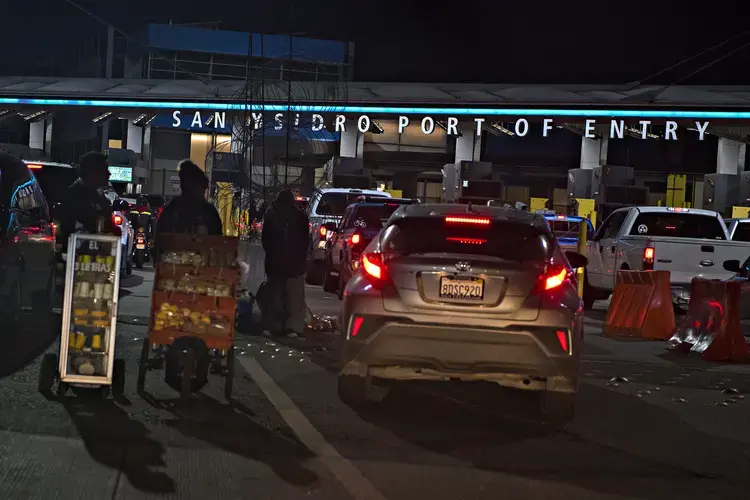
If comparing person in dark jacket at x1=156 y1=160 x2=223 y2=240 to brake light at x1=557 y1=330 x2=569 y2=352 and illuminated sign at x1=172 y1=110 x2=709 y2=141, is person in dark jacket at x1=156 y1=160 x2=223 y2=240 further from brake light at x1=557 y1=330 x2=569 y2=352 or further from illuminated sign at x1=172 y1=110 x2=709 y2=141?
illuminated sign at x1=172 y1=110 x2=709 y2=141

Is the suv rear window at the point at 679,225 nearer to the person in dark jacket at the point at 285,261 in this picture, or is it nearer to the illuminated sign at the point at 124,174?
the person in dark jacket at the point at 285,261

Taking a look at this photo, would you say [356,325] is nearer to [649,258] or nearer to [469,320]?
[469,320]

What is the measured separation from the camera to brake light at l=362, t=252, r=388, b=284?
8.59 m

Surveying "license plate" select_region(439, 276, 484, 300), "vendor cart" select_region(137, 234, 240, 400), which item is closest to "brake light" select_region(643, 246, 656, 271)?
"license plate" select_region(439, 276, 484, 300)

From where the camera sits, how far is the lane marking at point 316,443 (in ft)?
20.8

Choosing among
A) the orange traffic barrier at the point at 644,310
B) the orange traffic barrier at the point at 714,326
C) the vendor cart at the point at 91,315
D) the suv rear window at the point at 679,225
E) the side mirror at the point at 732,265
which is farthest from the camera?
the suv rear window at the point at 679,225

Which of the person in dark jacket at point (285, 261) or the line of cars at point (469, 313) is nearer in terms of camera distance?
the line of cars at point (469, 313)

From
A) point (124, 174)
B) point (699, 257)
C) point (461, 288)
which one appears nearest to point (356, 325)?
point (461, 288)

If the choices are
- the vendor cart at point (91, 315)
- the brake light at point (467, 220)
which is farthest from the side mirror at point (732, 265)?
the vendor cart at point (91, 315)

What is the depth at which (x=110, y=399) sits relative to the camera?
28.6ft

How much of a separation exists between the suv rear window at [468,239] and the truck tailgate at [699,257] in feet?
32.2

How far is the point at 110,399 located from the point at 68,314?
890 millimetres

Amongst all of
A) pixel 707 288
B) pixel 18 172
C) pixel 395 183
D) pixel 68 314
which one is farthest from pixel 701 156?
pixel 68 314

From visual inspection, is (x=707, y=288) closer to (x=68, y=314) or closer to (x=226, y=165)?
(x=68, y=314)
